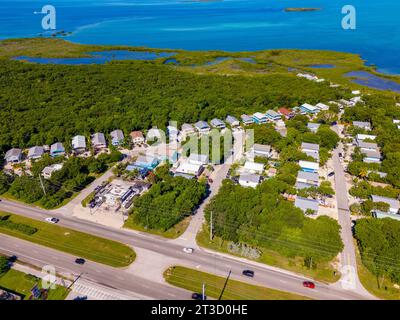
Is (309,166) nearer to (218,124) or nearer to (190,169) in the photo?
(190,169)

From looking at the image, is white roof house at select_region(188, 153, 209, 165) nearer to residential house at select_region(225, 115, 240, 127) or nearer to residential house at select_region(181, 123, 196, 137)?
residential house at select_region(181, 123, 196, 137)

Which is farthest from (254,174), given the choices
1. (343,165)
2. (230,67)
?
(230,67)

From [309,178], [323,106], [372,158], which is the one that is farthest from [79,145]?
[323,106]

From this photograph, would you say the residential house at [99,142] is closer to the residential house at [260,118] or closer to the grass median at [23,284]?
the grass median at [23,284]

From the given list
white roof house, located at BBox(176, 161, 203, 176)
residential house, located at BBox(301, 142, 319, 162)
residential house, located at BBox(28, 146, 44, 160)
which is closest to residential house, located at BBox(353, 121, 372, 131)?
residential house, located at BBox(301, 142, 319, 162)
